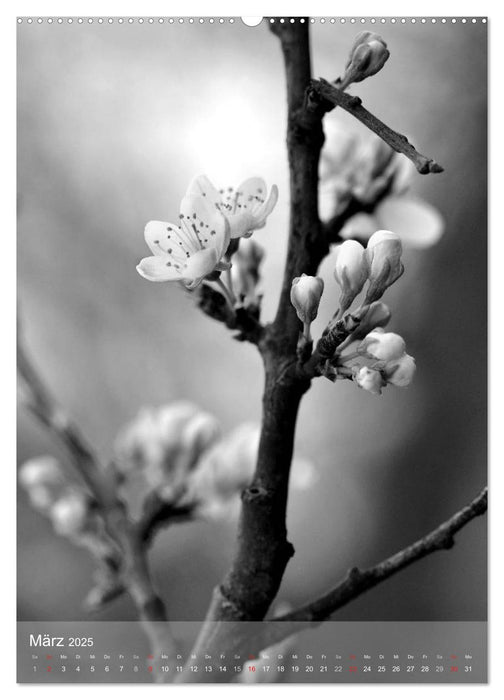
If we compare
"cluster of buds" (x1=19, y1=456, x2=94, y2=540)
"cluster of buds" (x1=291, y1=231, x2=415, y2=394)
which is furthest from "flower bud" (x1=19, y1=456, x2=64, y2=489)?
"cluster of buds" (x1=291, y1=231, x2=415, y2=394)

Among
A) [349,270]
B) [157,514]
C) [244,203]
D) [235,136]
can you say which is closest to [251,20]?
[235,136]

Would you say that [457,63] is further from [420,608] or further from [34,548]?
[34,548]

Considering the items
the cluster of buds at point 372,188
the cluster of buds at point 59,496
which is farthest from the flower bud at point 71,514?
the cluster of buds at point 372,188

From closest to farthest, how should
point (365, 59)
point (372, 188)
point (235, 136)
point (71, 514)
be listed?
point (365, 59) → point (372, 188) → point (71, 514) → point (235, 136)

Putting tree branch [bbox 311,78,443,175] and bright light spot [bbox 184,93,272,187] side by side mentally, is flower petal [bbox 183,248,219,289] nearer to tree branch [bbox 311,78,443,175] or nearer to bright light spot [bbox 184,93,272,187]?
tree branch [bbox 311,78,443,175]

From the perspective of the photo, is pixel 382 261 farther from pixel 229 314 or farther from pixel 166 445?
pixel 166 445

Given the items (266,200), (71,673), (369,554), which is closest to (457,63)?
(266,200)

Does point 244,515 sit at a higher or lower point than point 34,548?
lower
